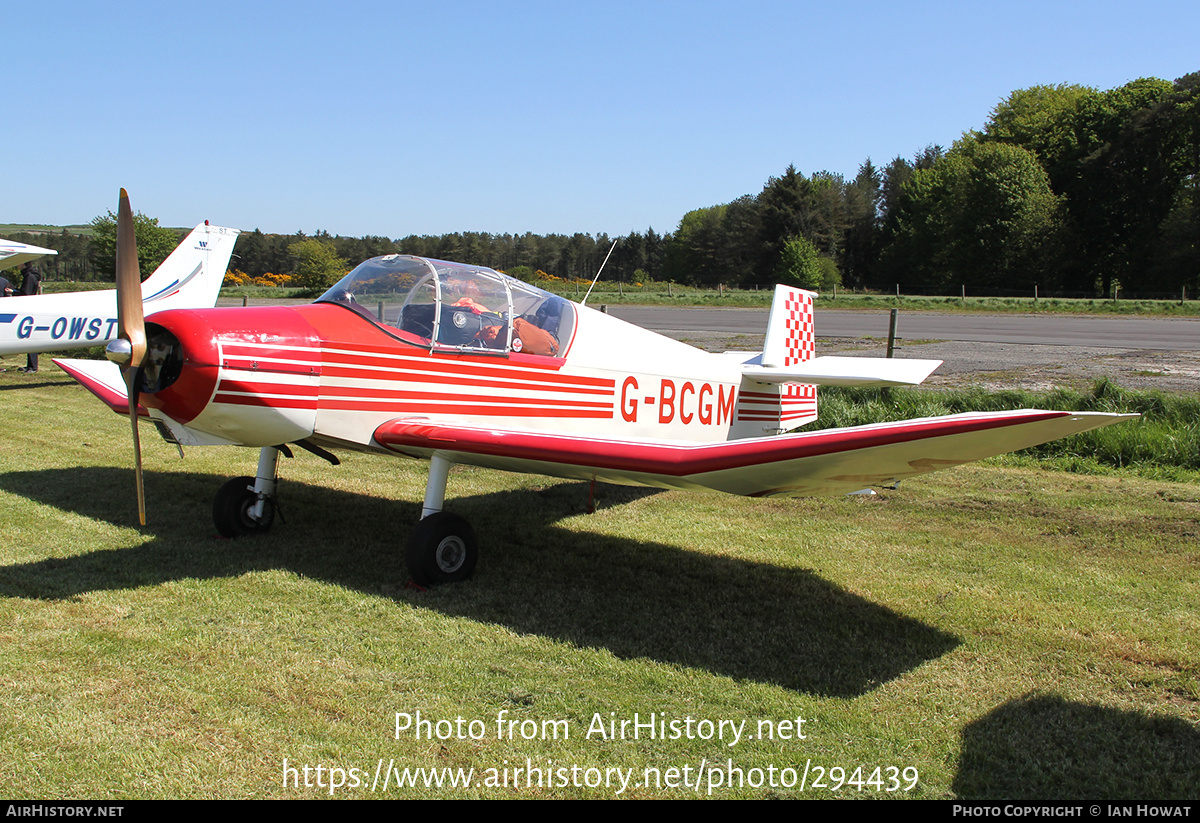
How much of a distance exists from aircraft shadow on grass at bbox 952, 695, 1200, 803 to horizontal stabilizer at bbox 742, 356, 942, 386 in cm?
300

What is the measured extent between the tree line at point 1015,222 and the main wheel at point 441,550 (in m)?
34.7

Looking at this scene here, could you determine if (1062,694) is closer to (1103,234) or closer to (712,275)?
(1103,234)

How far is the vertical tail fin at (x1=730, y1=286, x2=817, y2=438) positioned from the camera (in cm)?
666

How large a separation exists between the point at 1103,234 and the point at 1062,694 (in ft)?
211

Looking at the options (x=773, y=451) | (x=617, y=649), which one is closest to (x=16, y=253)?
(x=617, y=649)

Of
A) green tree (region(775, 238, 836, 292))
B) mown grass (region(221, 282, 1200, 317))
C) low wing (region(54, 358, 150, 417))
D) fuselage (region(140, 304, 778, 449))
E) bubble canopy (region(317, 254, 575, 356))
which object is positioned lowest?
low wing (region(54, 358, 150, 417))

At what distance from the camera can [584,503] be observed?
704cm

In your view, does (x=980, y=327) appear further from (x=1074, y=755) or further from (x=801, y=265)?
(x=801, y=265)

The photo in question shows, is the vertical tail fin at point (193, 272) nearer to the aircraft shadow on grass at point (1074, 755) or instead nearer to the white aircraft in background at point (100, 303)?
the white aircraft in background at point (100, 303)

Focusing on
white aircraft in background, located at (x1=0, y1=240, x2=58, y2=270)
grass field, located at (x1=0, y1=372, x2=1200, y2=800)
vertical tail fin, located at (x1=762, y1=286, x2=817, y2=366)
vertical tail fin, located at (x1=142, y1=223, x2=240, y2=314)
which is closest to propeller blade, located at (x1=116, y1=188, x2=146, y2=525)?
grass field, located at (x1=0, y1=372, x2=1200, y2=800)

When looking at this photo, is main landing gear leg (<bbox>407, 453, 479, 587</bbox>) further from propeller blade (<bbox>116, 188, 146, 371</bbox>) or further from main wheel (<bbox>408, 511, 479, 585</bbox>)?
propeller blade (<bbox>116, 188, 146, 371</bbox>)

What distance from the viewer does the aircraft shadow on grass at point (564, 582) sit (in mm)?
3922

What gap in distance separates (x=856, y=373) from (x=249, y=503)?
460cm
